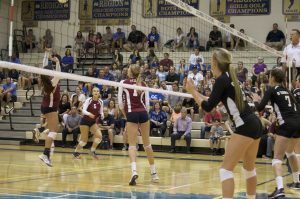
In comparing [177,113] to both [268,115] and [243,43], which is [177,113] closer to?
[268,115]

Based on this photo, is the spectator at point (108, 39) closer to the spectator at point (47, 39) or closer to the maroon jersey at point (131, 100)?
the spectator at point (47, 39)

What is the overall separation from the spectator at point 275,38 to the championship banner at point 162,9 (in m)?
4.40

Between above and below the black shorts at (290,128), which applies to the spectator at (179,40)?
above

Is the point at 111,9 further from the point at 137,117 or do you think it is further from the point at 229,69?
the point at 229,69

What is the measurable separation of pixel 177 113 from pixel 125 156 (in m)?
3.28

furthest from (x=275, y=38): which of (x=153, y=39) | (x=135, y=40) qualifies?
(x=135, y=40)

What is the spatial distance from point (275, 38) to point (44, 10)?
12260 millimetres

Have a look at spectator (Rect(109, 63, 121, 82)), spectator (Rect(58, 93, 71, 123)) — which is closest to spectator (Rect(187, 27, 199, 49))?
spectator (Rect(109, 63, 121, 82))

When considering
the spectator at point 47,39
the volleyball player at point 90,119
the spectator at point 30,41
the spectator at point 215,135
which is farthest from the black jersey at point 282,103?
the spectator at point 30,41

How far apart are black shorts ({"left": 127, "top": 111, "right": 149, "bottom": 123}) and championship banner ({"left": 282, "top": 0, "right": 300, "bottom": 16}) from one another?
16.3 metres

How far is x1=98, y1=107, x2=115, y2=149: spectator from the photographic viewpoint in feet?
60.7

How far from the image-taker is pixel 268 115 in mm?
16500

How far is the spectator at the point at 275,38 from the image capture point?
887 inches

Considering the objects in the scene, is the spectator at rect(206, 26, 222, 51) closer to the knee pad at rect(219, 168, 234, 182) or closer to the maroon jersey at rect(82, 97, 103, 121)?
the maroon jersey at rect(82, 97, 103, 121)
